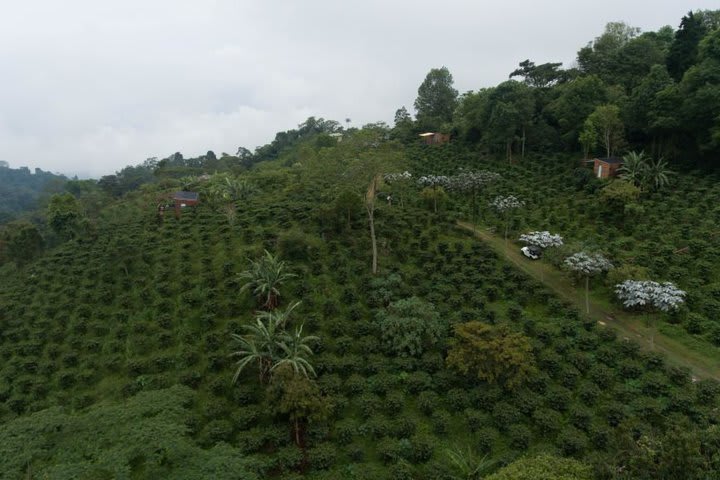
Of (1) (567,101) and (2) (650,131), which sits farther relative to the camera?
(1) (567,101)

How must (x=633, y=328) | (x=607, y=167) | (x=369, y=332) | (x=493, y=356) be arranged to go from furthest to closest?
1. (x=607, y=167)
2. (x=369, y=332)
3. (x=633, y=328)
4. (x=493, y=356)

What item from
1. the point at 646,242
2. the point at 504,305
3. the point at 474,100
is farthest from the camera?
the point at 474,100

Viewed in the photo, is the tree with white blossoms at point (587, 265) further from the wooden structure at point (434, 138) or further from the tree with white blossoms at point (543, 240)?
the wooden structure at point (434, 138)

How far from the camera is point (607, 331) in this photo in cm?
2044

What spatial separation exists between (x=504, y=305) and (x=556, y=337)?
3.41 meters

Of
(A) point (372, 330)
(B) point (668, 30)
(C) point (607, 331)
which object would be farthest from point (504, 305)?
(B) point (668, 30)

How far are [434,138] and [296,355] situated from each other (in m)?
48.4

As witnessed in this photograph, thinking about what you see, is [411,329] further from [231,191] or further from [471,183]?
[231,191]

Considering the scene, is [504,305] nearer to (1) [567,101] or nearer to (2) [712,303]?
(2) [712,303]

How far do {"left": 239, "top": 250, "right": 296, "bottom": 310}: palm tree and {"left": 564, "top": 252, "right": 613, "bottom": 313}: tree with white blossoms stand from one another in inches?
593

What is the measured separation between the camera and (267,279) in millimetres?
23031

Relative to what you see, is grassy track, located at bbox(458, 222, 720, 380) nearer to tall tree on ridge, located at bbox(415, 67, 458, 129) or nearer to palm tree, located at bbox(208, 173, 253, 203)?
palm tree, located at bbox(208, 173, 253, 203)

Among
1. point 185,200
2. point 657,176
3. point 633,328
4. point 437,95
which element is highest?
point 437,95

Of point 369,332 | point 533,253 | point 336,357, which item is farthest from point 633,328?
point 336,357
